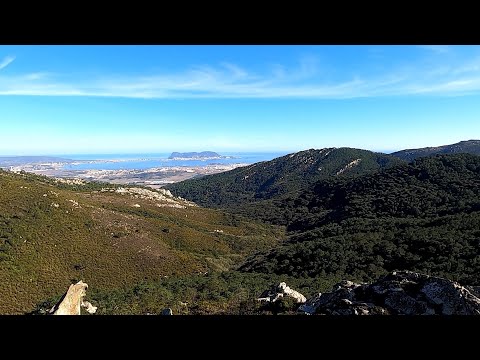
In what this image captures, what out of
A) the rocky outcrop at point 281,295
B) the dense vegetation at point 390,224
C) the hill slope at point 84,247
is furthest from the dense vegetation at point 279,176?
the rocky outcrop at point 281,295

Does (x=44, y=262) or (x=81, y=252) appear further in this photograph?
(x=81, y=252)

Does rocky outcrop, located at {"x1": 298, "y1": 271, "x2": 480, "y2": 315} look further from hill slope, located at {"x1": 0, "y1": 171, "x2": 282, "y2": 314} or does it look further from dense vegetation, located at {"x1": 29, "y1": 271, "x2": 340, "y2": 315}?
hill slope, located at {"x1": 0, "y1": 171, "x2": 282, "y2": 314}

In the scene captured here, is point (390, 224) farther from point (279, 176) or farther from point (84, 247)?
point (279, 176)
